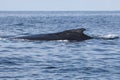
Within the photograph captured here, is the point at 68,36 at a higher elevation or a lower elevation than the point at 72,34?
lower

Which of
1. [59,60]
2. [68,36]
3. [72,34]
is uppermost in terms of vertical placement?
[59,60]

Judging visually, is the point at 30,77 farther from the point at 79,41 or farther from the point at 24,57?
the point at 79,41

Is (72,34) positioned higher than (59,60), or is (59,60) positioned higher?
(59,60)

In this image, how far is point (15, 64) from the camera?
2330 centimetres

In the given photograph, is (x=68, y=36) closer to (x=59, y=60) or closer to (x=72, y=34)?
(x=72, y=34)

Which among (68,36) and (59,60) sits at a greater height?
(59,60)

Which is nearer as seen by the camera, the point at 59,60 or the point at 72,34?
the point at 59,60

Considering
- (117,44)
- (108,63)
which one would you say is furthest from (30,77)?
(117,44)

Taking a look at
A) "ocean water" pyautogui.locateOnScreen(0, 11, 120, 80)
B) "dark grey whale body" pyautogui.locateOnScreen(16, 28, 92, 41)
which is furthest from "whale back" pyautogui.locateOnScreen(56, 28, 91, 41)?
"ocean water" pyautogui.locateOnScreen(0, 11, 120, 80)

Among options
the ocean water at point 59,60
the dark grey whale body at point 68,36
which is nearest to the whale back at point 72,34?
the dark grey whale body at point 68,36

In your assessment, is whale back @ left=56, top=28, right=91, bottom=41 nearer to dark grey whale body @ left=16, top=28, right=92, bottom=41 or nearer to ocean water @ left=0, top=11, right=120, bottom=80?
dark grey whale body @ left=16, top=28, right=92, bottom=41

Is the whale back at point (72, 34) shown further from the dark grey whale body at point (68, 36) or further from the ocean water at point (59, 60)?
the ocean water at point (59, 60)

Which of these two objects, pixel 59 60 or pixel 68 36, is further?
pixel 68 36

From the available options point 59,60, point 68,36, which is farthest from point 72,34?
point 59,60
